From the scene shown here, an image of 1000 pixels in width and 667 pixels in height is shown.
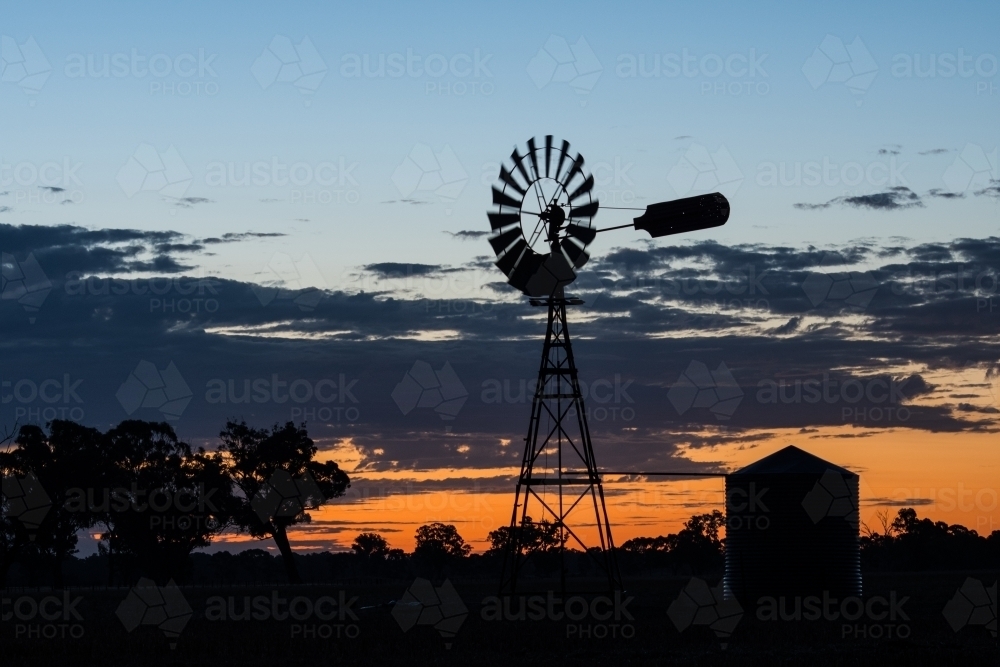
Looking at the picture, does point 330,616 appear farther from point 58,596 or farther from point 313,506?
point 313,506

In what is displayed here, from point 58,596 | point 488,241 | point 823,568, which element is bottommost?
point 58,596

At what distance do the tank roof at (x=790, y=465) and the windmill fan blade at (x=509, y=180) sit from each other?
14.5 meters

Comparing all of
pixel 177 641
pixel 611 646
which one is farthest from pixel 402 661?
pixel 177 641

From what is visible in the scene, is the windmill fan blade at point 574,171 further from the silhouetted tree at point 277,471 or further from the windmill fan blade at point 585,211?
the silhouetted tree at point 277,471

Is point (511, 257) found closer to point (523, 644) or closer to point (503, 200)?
point (503, 200)

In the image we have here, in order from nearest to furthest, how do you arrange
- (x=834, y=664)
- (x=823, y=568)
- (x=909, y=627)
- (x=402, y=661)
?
1. (x=834, y=664)
2. (x=402, y=661)
3. (x=909, y=627)
4. (x=823, y=568)

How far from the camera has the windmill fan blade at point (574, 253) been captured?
4412 centimetres

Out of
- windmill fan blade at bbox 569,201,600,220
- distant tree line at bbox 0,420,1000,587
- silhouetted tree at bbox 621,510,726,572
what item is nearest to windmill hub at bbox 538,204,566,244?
windmill fan blade at bbox 569,201,600,220

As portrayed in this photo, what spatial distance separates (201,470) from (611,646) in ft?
230

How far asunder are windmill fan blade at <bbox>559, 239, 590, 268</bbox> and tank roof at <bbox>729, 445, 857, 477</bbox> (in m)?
11.7

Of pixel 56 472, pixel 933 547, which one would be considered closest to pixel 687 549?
pixel 933 547

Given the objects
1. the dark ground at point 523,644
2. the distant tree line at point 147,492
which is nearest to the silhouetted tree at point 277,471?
the distant tree line at point 147,492

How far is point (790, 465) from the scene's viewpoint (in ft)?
161

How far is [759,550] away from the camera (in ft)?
159
